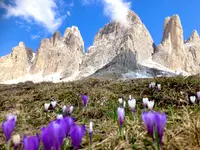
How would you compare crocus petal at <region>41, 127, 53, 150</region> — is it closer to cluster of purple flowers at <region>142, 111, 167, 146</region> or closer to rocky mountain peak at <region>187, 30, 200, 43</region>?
cluster of purple flowers at <region>142, 111, 167, 146</region>

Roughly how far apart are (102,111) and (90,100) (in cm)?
105

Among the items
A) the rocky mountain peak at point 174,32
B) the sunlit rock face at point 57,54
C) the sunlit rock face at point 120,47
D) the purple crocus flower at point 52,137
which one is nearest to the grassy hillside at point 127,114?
the purple crocus flower at point 52,137

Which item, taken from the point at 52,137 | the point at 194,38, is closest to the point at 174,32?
the point at 194,38

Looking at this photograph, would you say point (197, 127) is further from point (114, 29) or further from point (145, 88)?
point (114, 29)

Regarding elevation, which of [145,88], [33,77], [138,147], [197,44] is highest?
[197,44]

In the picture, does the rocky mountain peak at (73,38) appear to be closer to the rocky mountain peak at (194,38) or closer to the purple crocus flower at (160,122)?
the rocky mountain peak at (194,38)

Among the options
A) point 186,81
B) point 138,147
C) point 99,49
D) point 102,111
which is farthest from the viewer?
point 99,49

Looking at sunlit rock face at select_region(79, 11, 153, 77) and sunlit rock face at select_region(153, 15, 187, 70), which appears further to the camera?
sunlit rock face at select_region(153, 15, 187, 70)

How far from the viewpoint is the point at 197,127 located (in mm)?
1857

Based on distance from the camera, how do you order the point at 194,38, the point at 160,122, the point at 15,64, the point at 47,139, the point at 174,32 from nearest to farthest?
the point at 47,139
the point at 160,122
the point at 174,32
the point at 15,64
the point at 194,38

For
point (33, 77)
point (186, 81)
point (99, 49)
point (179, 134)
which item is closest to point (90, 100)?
point (186, 81)

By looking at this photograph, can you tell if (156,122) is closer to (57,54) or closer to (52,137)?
(52,137)

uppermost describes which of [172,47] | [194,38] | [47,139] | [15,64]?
[194,38]

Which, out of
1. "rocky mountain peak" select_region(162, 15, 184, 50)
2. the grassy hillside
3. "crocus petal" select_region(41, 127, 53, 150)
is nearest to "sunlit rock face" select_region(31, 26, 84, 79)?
"rocky mountain peak" select_region(162, 15, 184, 50)
